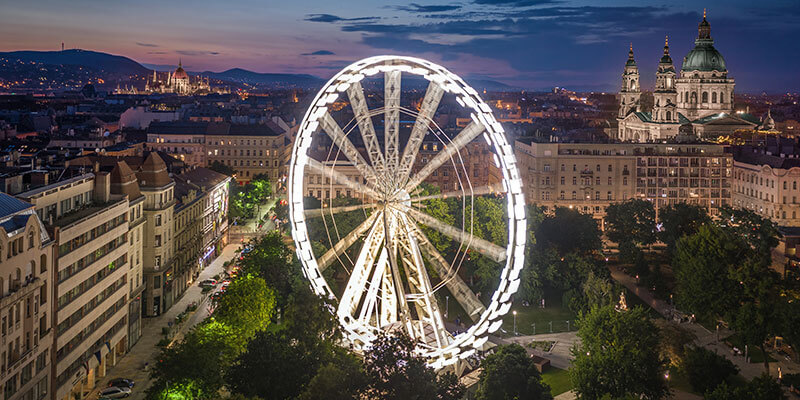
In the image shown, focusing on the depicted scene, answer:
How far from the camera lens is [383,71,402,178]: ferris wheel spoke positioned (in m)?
48.8

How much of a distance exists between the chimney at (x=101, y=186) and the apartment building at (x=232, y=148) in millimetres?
93474

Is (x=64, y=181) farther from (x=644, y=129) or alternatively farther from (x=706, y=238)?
(x=644, y=129)

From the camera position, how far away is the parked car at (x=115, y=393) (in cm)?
5358

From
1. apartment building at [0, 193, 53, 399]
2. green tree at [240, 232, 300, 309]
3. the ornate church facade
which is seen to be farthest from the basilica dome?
apartment building at [0, 193, 53, 399]

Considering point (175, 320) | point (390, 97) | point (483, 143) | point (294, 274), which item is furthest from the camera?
point (483, 143)

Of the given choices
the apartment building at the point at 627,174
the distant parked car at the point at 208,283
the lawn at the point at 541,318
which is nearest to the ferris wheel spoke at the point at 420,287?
the lawn at the point at 541,318

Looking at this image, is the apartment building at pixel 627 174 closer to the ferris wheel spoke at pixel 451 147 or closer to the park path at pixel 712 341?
the park path at pixel 712 341

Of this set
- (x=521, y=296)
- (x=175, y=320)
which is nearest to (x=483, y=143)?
(x=521, y=296)

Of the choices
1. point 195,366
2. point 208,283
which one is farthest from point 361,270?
point 208,283

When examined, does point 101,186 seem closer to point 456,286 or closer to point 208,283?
point 208,283

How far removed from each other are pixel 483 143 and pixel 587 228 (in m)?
52.9

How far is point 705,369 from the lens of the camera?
183 feet

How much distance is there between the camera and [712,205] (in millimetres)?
122312

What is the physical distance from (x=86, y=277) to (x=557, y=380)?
105 ft
